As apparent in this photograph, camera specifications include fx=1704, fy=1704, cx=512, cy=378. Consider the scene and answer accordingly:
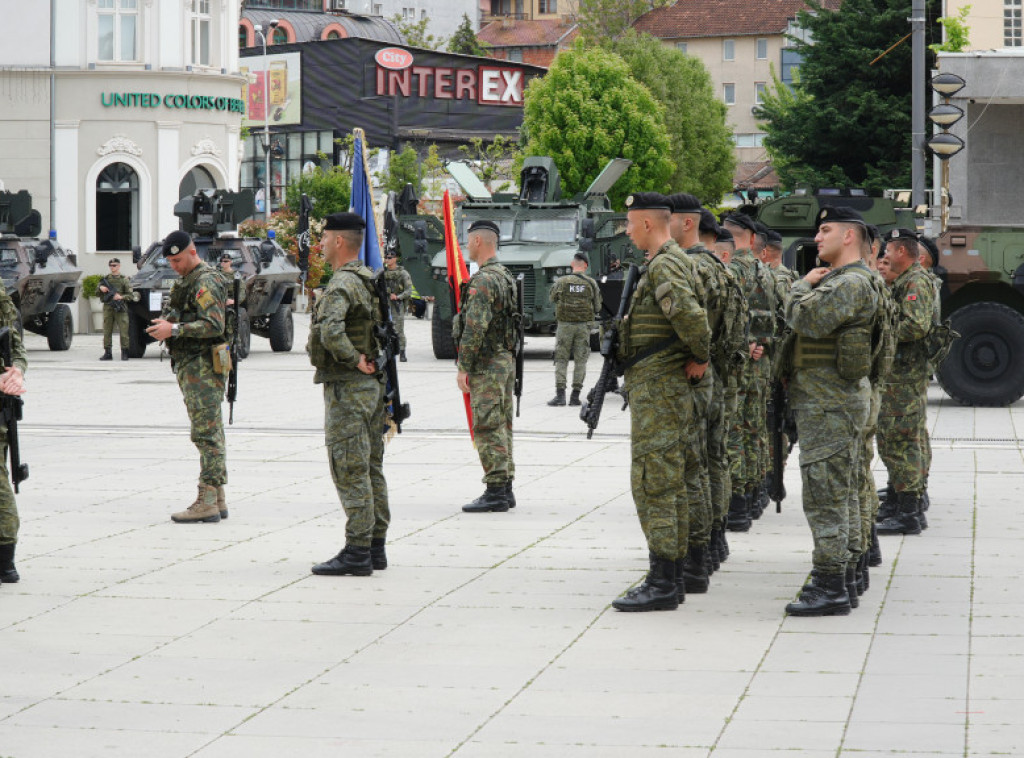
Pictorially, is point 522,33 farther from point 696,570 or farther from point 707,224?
point 696,570

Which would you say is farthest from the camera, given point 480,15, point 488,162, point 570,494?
point 480,15

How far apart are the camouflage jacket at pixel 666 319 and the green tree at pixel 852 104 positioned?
1271 inches

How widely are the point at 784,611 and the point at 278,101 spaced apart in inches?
2855

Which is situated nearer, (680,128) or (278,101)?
(680,128)

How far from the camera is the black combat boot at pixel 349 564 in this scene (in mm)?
8688

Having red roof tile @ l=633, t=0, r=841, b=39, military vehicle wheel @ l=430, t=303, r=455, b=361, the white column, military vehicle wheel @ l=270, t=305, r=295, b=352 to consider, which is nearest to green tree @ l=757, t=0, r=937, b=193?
the white column

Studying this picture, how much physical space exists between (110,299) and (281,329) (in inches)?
137

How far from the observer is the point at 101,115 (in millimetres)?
38875

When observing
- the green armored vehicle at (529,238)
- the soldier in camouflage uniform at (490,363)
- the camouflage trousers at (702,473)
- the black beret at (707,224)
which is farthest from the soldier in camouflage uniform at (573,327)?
the camouflage trousers at (702,473)

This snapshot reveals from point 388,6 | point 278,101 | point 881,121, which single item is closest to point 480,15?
point 388,6

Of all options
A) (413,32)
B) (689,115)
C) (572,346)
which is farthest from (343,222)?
(413,32)

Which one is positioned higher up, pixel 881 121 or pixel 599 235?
pixel 881 121

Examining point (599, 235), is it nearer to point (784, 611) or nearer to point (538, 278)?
point (538, 278)

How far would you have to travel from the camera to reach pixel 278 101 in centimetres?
7800
